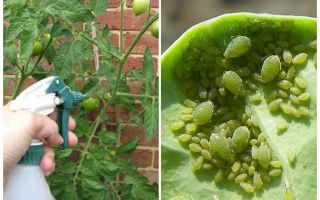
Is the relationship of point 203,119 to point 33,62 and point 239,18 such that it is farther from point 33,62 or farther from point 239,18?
point 33,62

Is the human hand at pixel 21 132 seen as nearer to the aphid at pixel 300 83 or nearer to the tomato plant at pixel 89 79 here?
the tomato plant at pixel 89 79

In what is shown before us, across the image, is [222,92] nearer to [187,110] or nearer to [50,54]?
[187,110]

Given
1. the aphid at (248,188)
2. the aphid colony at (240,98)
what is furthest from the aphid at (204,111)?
the aphid at (248,188)

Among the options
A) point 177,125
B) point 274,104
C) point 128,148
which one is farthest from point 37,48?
point 274,104

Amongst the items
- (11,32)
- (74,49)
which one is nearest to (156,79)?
(74,49)

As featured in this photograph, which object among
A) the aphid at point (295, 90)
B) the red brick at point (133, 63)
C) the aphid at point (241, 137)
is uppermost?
the aphid at point (295, 90)

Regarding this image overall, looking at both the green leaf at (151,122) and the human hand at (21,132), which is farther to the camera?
the green leaf at (151,122)
